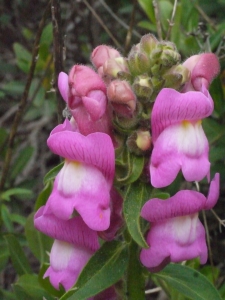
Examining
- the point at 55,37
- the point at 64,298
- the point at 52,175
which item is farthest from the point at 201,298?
the point at 55,37

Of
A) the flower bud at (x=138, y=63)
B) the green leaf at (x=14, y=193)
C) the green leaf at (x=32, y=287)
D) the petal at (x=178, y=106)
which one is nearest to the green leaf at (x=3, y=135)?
the green leaf at (x=14, y=193)

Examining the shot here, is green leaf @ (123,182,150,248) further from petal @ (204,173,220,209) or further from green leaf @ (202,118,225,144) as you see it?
green leaf @ (202,118,225,144)

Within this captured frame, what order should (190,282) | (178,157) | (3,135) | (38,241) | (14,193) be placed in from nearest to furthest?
(178,157)
(190,282)
(38,241)
(14,193)
(3,135)

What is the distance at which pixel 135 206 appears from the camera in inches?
44.4

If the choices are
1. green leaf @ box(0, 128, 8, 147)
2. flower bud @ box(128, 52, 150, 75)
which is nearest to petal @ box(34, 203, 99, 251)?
flower bud @ box(128, 52, 150, 75)

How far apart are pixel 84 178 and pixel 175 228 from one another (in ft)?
0.73

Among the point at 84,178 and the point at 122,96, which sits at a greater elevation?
the point at 122,96

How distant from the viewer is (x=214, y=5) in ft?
7.93

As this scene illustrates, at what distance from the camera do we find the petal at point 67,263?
47.6 inches

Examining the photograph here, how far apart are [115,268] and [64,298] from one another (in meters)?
0.14

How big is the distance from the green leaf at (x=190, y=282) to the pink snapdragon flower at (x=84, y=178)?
31 centimetres

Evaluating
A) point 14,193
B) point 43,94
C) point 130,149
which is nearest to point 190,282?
point 130,149

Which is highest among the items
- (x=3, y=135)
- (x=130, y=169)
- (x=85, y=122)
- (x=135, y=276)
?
(x=85, y=122)

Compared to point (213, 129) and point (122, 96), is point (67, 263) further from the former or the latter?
point (213, 129)
